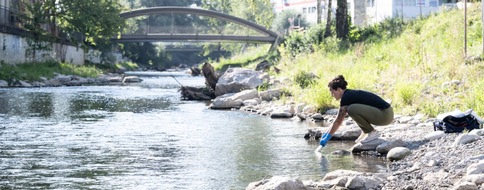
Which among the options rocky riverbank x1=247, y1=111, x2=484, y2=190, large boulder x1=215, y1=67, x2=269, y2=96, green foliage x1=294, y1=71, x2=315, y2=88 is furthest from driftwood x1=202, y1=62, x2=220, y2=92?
rocky riverbank x1=247, y1=111, x2=484, y2=190

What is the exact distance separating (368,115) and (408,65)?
33.7 ft

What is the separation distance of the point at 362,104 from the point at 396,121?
4202 mm

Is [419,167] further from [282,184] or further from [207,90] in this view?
[207,90]

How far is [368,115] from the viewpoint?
13625 mm

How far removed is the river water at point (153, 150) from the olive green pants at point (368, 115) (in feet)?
2.50

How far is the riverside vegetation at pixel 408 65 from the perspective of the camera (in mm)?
18547

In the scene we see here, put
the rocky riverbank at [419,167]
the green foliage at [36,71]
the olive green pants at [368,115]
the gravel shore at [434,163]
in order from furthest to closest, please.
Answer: the green foliage at [36,71], the olive green pants at [368,115], the gravel shore at [434,163], the rocky riverbank at [419,167]

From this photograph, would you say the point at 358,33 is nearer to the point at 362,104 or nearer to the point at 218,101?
the point at 218,101

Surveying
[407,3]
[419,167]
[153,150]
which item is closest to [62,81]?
[153,150]

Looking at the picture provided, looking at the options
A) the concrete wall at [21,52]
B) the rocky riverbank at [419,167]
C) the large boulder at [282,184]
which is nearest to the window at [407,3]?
the concrete wall at [21,52]

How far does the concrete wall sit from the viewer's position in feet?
151

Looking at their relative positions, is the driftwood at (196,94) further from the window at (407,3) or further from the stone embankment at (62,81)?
the window at (407,3)

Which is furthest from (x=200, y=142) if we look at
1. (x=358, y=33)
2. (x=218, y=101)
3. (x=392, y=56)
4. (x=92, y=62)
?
(x=92, y=62)

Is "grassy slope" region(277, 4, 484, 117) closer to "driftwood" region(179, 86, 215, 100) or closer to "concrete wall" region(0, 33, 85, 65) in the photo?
"driftwood" region(179, 86, 215, 100)
